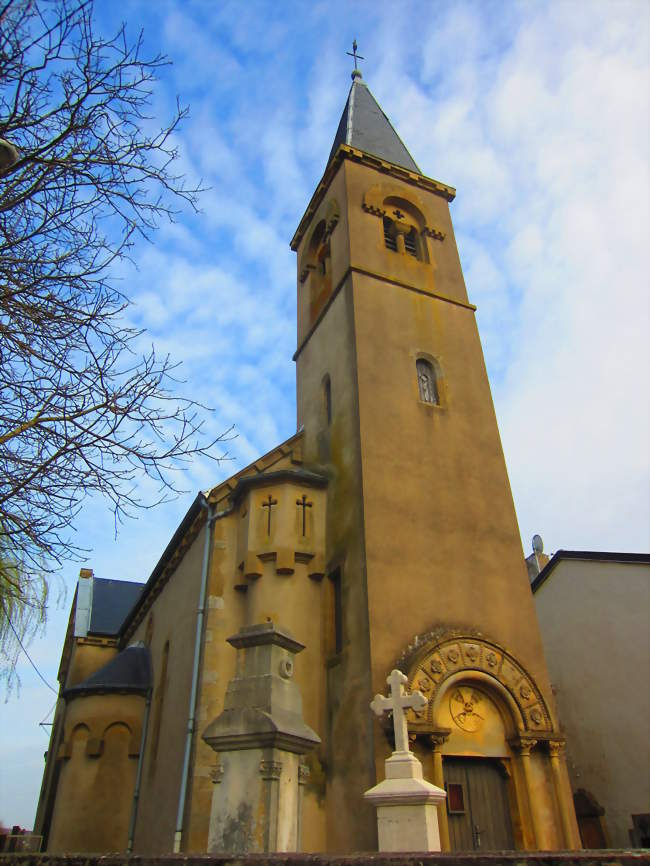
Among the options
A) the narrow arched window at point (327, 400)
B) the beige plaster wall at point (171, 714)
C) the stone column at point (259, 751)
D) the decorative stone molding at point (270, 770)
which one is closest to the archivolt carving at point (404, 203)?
the narrow arched window at point (327, 400)

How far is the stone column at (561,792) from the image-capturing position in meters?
10.0

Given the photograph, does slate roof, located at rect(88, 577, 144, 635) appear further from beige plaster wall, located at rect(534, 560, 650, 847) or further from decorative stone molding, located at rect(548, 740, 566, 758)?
decorative stone molding, located at rect(548, 740, 566, 758)

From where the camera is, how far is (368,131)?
20812 mm

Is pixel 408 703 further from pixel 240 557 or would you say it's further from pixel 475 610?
pixel 240 557

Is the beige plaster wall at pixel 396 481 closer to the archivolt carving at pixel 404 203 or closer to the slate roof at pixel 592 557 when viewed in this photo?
the archivolt carving at pixel 404 203

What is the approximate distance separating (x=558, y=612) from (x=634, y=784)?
13.8 ft

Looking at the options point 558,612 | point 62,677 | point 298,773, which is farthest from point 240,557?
point 62,677

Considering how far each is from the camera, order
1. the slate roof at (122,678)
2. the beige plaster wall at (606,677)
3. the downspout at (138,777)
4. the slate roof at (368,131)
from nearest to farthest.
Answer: the beige plaster wall at (606,677) → the downspout at (138,777) → the slate roof at (122,678) → the slate roof at (368,131)

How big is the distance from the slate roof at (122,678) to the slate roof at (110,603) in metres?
Result: 8.81

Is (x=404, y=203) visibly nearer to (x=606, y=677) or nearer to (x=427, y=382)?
(x=427, y=382)

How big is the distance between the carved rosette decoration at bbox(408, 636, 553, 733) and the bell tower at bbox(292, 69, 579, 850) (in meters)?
0.02

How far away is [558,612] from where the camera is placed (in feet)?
55.6

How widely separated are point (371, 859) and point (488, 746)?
8463 millimetres

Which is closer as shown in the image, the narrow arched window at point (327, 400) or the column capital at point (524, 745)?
the column capital at point (524, 745)
